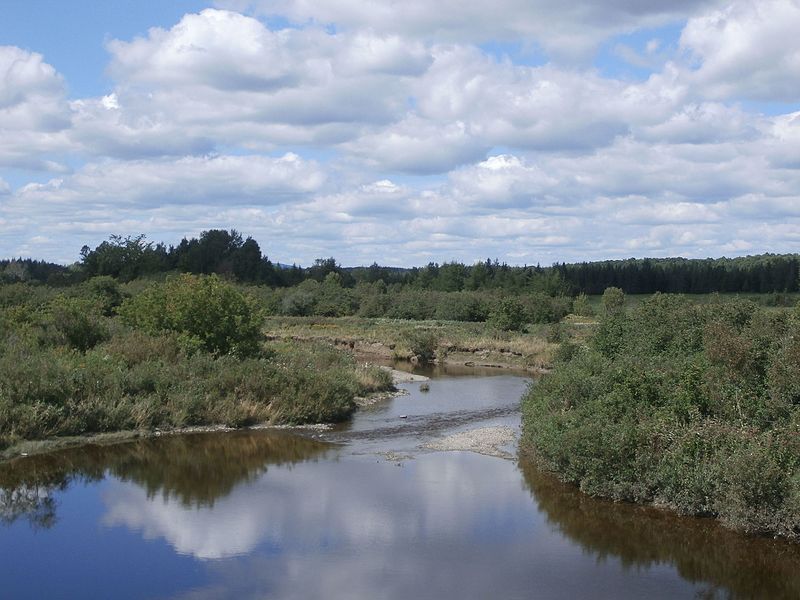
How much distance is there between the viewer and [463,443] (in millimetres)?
25125

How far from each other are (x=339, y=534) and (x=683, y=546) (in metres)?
6.65

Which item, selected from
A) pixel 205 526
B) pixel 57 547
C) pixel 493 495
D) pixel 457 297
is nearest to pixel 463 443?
pixel 493 495

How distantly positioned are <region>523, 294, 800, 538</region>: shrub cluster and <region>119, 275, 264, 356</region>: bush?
46.9 feet

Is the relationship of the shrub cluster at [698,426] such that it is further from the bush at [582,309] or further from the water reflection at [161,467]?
the bush at [582,309]

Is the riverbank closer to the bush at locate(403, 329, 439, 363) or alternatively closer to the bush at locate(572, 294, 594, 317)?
the bush at locate(403, 329, 439, 363)

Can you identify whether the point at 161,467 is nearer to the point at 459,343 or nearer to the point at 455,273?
the point at 459,343

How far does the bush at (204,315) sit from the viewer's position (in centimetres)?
3253

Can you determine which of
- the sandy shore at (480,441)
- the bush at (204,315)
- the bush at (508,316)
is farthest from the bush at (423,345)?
the sandy shore at (480,441)

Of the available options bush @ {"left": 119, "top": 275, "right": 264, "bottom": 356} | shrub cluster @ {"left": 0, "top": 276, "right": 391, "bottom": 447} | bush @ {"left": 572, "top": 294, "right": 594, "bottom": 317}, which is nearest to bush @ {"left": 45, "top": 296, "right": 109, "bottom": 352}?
shrub cluster @ {"left": 0, "top": 276, "right": 391, "bottom": 447}

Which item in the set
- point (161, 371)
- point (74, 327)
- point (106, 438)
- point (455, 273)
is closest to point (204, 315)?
point (74, 327)

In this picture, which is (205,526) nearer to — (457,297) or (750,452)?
(750,452)

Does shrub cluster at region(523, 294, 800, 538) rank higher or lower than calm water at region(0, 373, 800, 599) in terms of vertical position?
higher

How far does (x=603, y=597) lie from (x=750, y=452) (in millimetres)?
4422

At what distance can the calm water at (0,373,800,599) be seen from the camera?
14.4 metres
